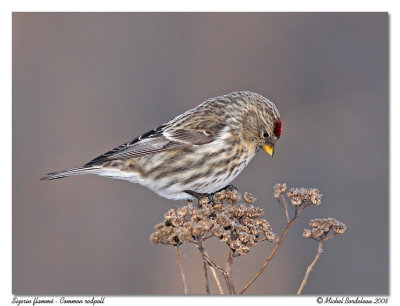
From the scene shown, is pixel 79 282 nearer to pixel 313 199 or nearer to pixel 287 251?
pixel 287 251

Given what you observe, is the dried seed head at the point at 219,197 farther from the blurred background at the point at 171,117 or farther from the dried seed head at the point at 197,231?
the blurred background at the point at 171,117

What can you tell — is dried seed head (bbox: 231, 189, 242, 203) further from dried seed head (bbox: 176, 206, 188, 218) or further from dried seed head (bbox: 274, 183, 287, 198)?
dried seed head (bbox: 176, 206, 188, 218)

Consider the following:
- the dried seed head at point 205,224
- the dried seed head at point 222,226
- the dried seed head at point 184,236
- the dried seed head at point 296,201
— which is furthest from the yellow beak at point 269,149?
the dried seed head at point 184,236

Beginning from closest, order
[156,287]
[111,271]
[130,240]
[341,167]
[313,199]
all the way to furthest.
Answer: [313,199] → [156,287] → [111,271] → [130,240] → [341,167]

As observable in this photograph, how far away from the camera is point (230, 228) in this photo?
234 centimetres

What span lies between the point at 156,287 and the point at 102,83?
6.85 ft

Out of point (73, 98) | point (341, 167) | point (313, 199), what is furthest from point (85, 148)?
point (313, 199)

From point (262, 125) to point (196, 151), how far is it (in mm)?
462

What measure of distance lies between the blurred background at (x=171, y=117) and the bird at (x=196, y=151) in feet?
2.69

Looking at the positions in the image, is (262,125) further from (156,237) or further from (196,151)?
(156,237)

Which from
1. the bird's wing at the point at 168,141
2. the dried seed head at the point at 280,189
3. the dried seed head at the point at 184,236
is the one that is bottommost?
the dried seed head at the point at 184,236

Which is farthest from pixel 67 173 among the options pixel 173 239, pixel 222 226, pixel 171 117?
pixel 171 117

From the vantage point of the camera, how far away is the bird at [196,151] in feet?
10.9

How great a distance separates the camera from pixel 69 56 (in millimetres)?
4805
